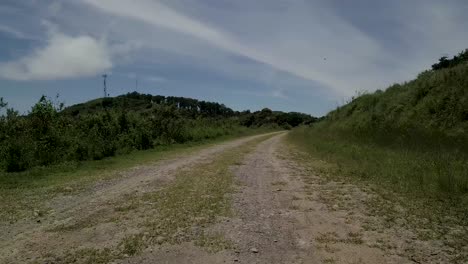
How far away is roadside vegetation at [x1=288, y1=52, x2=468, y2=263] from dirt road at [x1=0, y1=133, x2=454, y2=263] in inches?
33.4

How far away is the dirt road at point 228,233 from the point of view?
5609 mm

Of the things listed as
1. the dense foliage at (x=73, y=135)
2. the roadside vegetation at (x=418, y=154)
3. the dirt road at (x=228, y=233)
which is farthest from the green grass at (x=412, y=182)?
the dense foliage at (x=73, y=135)

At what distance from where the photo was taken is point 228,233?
657 centimetres

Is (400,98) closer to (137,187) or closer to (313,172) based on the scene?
(313,172)

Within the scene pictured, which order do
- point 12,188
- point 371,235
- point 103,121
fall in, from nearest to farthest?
point 371,235 → point 12,188 → point 103,121

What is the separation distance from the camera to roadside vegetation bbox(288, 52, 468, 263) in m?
7.87

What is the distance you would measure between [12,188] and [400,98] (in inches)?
670

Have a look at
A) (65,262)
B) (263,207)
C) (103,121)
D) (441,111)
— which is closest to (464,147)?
(441,111)

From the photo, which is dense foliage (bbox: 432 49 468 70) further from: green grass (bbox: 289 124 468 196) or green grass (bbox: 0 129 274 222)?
green grass (bbox: 0 129 274 222)

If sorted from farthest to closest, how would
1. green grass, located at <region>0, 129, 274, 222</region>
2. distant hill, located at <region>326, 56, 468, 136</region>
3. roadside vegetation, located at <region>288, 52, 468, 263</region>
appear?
distant hill, located at <region>326, 56, 468, 136</region>, green grass, located at <region>0, 129, 274, 222</region>, roadside vegetation, located at <region>288, 52, 468, 263</region>


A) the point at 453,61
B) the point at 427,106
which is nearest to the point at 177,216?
the point at 427,106

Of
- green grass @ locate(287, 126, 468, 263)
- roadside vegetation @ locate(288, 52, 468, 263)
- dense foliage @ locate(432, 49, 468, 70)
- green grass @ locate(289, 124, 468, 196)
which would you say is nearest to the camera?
green grass @ locate(287, 126, 468, 263)

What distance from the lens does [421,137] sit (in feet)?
52.5

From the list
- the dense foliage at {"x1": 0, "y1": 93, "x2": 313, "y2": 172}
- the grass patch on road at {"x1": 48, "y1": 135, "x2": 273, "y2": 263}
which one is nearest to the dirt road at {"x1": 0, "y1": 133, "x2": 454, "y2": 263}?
the grass patch on road at {"x1": 48, "y1": 135, "x2": 273, "y2": 263}
